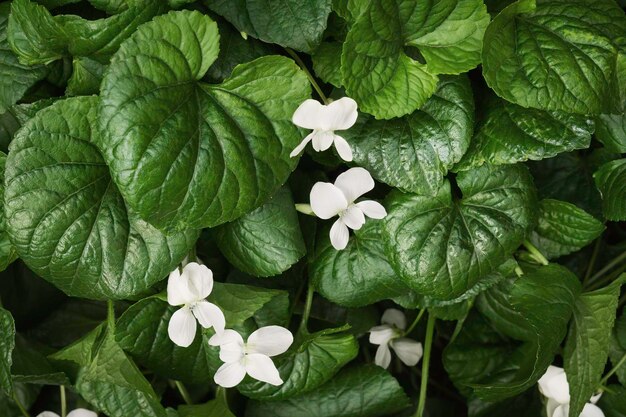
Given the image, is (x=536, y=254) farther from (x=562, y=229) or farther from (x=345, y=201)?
(x=345, y=201)

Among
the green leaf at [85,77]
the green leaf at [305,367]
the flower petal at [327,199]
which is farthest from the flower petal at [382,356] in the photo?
the green leaf at [85,77]

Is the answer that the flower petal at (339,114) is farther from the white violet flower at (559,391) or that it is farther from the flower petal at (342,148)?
the white violet flower at (559,391)

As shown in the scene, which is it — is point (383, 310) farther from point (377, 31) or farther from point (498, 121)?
point (377, 31)

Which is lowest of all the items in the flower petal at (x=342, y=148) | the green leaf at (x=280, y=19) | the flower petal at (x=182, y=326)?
the flower petal at (x=182, y=326)

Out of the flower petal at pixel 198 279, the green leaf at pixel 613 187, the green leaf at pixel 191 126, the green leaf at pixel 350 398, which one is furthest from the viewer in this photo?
the green leaf at pixel 350 398

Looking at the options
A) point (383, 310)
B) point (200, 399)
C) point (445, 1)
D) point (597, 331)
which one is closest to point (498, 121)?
point (445, 1)

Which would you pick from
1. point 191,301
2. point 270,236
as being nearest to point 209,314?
point 191,301
